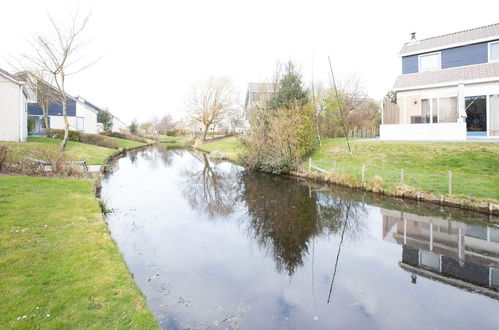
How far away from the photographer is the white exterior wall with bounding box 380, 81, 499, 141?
18.8 meters

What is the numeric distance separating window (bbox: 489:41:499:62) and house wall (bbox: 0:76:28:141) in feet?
111

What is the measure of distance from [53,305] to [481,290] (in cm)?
780

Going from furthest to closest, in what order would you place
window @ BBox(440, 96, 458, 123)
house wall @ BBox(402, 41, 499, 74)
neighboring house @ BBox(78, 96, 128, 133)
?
neighboring house @ BBox(78, 96, 128, 133) → house wall @ BBox(402, 41, 499, 74) → window @ BBox(440, 96, 458, 123)

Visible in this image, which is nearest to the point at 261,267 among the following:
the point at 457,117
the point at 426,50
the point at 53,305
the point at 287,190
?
the point at 53,305

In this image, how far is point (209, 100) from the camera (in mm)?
54500

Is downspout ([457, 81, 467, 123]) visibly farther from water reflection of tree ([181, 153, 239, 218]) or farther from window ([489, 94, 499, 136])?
water reflection of tree ([181, 153, 239, 218])

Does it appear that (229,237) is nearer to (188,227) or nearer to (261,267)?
(188,227)

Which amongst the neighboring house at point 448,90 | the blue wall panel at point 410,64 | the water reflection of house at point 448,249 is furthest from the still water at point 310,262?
the blue wall panel at point 410,64

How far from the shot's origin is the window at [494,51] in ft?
65.8

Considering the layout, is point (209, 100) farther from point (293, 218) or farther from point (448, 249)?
point (448, 249)

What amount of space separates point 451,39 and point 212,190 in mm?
20456

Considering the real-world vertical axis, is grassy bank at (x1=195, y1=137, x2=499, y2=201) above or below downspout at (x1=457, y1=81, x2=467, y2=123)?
below

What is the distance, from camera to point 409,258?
7.91m

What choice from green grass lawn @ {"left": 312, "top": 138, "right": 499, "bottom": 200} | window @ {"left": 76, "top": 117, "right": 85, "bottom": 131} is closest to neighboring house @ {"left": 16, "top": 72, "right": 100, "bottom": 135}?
window @ {"left": 76, "top": 117, "right": 85, "bottom": 131}
